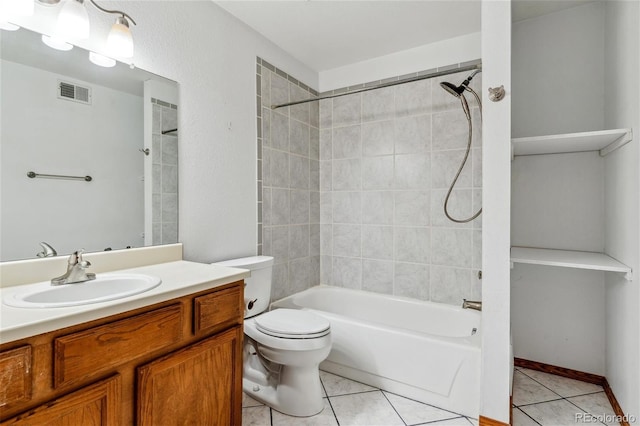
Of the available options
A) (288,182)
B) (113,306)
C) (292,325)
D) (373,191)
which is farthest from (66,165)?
(373,191)

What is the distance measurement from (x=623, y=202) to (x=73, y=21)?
2.61 m

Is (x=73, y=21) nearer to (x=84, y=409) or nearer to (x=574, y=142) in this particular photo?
(x=84, y=409)

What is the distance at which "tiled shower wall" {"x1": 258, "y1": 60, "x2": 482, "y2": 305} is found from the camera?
7.70 feet

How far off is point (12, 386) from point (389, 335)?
163cm

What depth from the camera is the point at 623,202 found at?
1.60 metres

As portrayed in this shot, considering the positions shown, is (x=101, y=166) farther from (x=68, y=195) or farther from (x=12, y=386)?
(x=12, y=386)

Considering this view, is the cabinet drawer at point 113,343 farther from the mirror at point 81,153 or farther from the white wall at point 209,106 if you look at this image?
the white wall at point 209,106

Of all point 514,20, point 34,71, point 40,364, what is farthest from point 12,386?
point 514,20

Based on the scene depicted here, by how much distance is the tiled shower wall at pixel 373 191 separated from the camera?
92.4 inches

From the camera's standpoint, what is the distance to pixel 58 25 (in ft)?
4.18

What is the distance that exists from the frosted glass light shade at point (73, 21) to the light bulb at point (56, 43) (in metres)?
0.02

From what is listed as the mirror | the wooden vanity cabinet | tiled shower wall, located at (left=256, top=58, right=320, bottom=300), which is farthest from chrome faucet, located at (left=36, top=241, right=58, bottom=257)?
tiled shower wall, located at (left=256, top=58, right=320, bottom=300)

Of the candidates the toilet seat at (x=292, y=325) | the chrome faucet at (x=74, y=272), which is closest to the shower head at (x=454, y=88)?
the toilet seat at (x=292, y=325)

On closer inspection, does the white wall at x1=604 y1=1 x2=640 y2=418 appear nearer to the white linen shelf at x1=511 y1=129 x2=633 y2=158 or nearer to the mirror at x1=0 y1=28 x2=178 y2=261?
the white linen shelf at x1=511 y1=129 x2=633 y2=158
